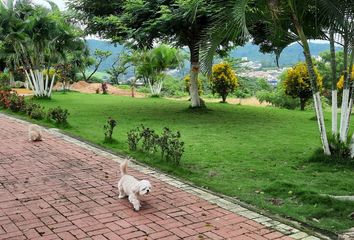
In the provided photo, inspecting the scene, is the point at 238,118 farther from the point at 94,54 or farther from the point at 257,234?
the point at 94,54

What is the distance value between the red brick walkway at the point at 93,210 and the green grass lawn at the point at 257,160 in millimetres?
710

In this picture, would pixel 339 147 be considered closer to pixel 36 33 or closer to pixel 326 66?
pixel 36 33

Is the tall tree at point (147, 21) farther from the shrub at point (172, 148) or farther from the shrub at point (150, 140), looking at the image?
the shrub at point (172, 148)

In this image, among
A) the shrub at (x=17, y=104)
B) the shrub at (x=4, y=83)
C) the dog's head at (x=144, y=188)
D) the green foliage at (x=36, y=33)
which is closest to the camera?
the dog's head at (x=144, y=188)

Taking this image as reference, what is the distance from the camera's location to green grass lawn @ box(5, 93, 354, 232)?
17.9 feet

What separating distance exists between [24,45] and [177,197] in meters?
15.7

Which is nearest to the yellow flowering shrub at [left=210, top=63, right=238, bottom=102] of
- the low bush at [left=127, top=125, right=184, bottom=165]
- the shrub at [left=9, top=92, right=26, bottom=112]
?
the shrub at [left=9, top=92, right=26, bottom=112]

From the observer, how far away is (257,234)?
4.56m

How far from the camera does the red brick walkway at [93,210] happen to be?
4539mm

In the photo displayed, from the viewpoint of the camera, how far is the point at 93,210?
521 cm

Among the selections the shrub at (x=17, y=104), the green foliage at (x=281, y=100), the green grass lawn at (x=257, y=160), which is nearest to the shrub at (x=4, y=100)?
the shrub at (x=17, y=104)

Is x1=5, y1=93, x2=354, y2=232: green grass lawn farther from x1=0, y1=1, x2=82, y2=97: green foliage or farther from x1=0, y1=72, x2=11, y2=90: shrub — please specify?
x1=0, y1=72, x2=11, y2=90: shrub

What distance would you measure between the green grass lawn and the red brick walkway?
71 centimetres

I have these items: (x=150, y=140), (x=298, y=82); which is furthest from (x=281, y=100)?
(x=150, y=140)
